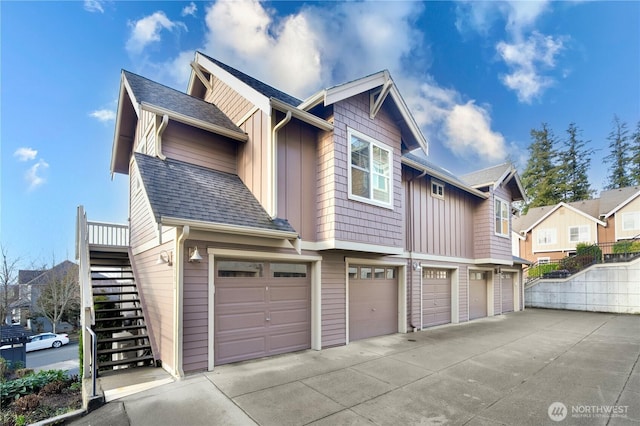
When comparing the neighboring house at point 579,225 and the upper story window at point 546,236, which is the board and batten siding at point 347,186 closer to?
the neighboring house at point 579,225

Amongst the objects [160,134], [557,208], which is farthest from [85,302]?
[557,208]

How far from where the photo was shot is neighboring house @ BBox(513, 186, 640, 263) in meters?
22.2

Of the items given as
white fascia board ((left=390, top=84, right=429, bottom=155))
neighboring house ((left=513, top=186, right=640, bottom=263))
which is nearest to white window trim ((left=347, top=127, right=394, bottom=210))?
white fascia board ((left=390, top=84, right=429, bottom=155))

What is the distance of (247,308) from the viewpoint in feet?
19.8

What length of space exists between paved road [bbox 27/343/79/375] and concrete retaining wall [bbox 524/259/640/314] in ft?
77.5

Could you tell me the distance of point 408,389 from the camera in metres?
4.74

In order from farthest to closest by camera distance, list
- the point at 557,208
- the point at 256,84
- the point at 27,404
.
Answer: the point at 557,208 < the point at 256,84 < the point at 27,404

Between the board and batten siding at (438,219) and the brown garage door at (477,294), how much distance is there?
4.09 ft

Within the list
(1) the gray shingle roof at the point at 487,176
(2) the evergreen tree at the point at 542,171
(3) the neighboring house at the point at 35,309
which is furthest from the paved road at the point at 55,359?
(2) the evergreen tree at the point at 542,171

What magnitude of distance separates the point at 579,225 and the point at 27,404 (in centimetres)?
3222

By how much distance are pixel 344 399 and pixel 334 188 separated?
398 centimetres

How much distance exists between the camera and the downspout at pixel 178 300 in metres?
5.03

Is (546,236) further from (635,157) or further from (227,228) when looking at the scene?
(227,228)

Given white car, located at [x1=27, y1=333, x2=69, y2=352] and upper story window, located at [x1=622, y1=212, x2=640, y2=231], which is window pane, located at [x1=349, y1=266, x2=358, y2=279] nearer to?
white car, located at [x1=27, y1=333, x2=69, y2=352]
